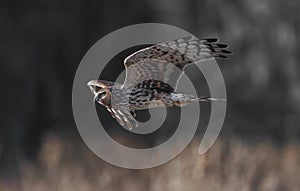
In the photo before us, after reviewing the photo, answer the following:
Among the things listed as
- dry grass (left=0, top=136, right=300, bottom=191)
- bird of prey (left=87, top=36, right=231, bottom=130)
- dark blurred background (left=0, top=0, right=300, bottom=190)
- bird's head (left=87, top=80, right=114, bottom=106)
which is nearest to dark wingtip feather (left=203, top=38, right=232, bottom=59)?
bird of prey (left=87, top=36, right=231, bottom=130)

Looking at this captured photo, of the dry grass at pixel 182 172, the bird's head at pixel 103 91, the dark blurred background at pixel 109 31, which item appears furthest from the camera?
the dark blurred background at pixel 109 31

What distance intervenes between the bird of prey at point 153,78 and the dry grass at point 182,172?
2.84 m

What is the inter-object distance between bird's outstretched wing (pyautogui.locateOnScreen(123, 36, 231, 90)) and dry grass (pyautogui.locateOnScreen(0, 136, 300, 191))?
283 cm

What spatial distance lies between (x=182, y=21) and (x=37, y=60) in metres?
1.50

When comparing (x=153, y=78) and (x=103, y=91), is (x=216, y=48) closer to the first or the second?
(x=153, y=78)

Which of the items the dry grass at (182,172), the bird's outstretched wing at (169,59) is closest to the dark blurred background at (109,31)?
the dry grass at (182,172)

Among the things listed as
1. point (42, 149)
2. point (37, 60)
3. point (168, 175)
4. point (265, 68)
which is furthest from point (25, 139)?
point (168, 175)

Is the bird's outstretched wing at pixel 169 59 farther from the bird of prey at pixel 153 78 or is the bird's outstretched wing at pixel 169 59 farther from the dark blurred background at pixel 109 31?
the dark blurred background at pixel 109 31

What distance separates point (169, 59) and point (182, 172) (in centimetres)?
314

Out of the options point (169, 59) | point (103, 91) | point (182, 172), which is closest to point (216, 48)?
point (169, 59)

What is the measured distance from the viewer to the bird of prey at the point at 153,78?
11.7 ft

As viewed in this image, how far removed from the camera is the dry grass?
263 inches

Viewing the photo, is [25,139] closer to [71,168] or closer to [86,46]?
[86,46]

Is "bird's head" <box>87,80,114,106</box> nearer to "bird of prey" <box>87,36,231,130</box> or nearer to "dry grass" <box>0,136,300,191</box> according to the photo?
"bird of prey" <box>87,36,231,130</box>
